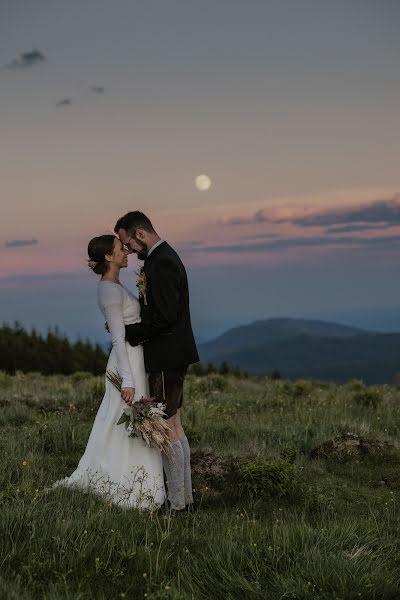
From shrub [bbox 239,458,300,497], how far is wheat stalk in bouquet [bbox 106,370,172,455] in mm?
1280

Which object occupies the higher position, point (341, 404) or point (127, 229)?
point (127, 229)

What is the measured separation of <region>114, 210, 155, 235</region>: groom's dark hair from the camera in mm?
6281

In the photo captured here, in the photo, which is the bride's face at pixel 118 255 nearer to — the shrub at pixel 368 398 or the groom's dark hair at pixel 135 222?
the groom's dark hair at pixel 135 222

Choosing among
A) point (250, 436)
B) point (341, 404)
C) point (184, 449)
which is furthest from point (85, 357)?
point (184, 449)

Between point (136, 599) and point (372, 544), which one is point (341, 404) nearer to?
point (372, 544)

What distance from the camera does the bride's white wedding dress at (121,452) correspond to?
6.36m

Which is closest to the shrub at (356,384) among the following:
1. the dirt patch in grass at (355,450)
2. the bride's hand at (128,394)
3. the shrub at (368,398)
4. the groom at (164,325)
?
the shrub at (368,398)

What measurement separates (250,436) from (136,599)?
553cm

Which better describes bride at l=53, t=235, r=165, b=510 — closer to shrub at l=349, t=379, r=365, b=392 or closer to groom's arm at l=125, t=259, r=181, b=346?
groom's arm at l=125, t=259, r=181, b=346

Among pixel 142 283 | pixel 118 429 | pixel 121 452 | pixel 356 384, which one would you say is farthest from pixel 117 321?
pixel 356 384

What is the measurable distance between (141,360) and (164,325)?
59 cm

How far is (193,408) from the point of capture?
1163cm

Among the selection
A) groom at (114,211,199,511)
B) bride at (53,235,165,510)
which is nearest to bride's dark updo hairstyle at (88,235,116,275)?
bride at (53,235,165,510)

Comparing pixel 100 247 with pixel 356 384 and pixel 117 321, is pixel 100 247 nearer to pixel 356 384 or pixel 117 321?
pixel 117 321
